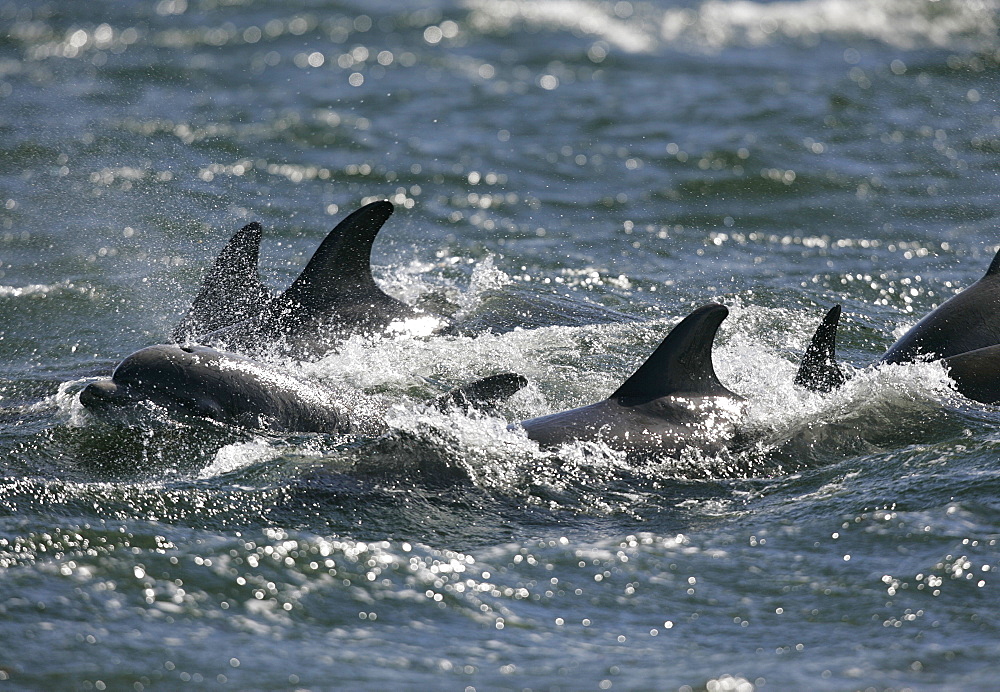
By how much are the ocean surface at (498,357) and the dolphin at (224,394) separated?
132 mm

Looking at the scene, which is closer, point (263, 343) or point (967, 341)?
point (967, 341)

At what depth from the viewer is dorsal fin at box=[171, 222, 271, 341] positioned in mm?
8648

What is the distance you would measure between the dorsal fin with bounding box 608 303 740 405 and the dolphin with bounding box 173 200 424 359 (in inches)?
97.6

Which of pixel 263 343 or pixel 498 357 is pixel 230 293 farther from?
pixel 498 357

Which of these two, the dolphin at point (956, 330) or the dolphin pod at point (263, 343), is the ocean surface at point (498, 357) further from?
the dolphin at point (956, 330)

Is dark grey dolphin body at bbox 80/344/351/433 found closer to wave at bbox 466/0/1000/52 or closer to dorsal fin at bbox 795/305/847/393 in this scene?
dorsal fin at bbox 795/305/847/393

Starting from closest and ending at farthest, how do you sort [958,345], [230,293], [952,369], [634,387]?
[634,387] < [952,369] < [958,345] < [230,293]

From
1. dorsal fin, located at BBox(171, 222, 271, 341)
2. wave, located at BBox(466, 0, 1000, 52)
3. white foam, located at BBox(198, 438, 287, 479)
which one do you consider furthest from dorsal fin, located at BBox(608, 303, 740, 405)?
wave, located at BBox(466, 0, 1000, 52)

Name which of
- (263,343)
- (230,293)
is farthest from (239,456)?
(230,293)

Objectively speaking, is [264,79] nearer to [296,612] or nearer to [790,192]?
[790,192]

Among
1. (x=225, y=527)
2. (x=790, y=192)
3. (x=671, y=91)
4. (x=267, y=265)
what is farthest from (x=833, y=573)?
(x=671, y=91)

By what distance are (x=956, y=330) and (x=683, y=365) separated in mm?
2179

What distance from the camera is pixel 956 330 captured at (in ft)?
25.5

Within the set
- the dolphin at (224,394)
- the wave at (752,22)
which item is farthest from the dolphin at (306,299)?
the wave at (752,22)
